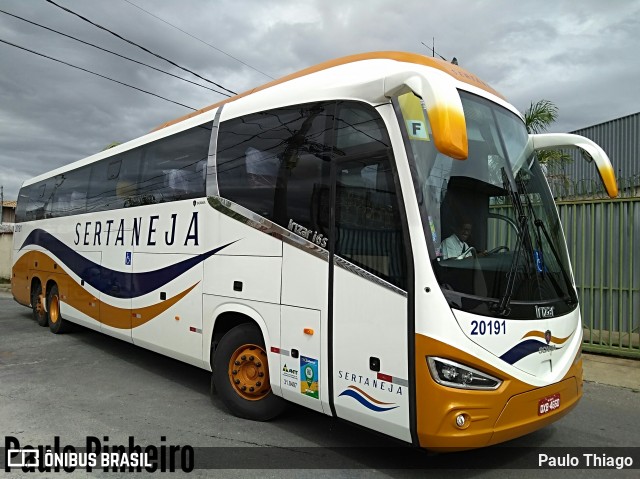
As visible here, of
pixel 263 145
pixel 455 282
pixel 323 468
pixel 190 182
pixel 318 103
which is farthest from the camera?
pixel 190 182

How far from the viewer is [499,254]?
3.76 meters

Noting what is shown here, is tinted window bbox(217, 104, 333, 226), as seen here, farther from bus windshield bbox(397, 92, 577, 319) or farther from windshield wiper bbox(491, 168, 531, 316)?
windshield wiper bbox(491, 168, 531, 316)

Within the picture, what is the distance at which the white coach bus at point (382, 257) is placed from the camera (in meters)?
3.47

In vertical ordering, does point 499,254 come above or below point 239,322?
above

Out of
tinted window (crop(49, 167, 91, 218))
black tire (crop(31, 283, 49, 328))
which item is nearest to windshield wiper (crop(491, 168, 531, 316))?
tinted window (crop(49, 167, 91, 218))

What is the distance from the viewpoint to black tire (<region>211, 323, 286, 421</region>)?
16.6 ft

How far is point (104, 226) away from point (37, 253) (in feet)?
13.6

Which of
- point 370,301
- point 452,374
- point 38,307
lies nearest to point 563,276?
point 452,374

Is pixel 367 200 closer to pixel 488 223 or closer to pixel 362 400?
pixel 488 223

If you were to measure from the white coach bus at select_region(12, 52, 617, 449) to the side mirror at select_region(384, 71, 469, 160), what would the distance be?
0.01 metres

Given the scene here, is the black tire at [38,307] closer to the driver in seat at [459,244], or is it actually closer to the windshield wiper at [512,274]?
the driver in seat at [459,244]

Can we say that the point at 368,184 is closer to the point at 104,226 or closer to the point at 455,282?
the point at 455,282

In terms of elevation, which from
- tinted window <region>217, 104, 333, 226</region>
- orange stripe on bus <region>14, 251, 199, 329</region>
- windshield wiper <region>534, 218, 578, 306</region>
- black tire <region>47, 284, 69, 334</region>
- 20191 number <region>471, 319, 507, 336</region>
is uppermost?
tinted window <region>217, 104, 333, 226</region>

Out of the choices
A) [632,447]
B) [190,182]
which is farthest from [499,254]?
[190,182]
